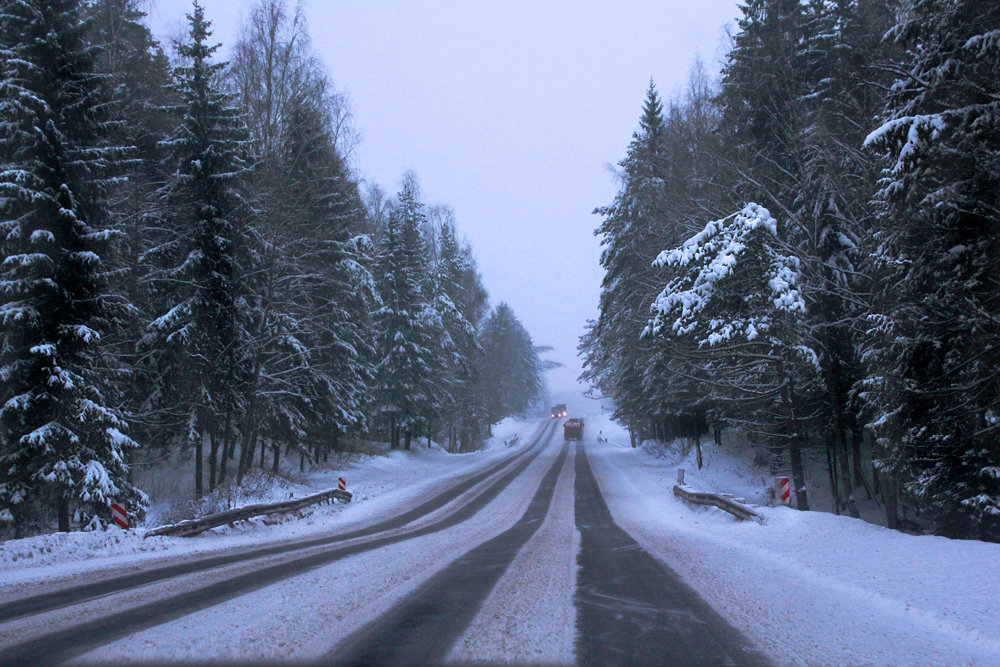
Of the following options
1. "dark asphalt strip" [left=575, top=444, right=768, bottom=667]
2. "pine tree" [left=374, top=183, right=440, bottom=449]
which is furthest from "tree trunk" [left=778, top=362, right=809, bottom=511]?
"pine tree" [left=374, top=183, right=440, bottom=449]

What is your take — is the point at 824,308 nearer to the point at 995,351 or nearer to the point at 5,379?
the point at 995,351

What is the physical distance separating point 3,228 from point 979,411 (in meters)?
18.4

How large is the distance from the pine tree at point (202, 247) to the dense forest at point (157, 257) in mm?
58

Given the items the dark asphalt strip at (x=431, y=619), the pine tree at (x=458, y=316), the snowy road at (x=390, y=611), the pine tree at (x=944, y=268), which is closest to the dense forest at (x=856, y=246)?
the pine tree at (x=944, y=268)

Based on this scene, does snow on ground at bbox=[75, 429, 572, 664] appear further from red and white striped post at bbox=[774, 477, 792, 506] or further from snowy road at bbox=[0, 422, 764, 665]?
red and white striped post at bbox=[774, 477, 792, 506]

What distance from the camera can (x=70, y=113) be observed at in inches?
533

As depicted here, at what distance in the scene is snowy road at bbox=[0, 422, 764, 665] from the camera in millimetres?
4934

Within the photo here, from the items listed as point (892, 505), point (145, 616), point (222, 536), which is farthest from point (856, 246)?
point (222, 536)

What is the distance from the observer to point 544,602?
667 centimetres

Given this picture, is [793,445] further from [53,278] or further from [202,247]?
[53,278]

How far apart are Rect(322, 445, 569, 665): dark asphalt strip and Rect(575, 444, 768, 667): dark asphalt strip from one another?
1.13m

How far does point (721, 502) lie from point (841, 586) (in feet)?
26.6

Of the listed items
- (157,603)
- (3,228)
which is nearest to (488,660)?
(157,603)

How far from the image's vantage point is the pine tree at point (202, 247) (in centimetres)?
1716
